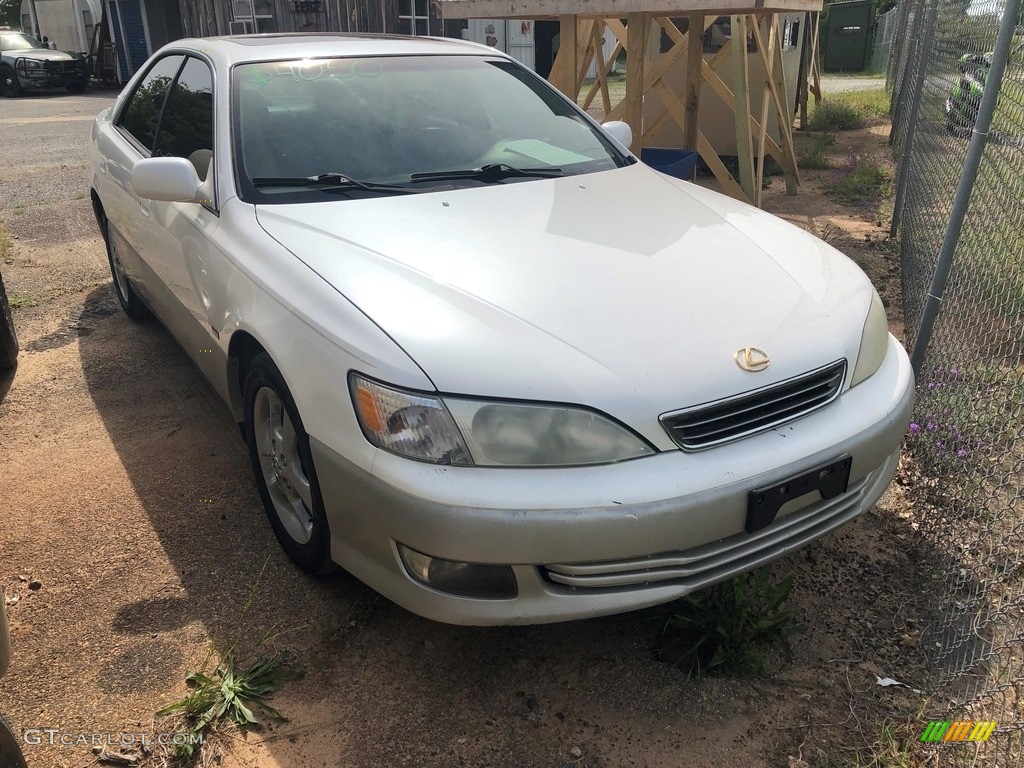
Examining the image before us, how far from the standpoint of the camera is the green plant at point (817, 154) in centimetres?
919

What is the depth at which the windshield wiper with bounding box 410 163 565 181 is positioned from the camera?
292 cm

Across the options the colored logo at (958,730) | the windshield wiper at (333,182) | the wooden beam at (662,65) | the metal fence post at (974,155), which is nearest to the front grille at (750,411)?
the colored logo at (958,730)

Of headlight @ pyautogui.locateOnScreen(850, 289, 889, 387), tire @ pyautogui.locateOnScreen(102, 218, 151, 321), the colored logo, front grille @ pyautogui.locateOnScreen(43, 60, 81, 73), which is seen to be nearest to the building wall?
front grille @ pyautogui.locateOnScreen(43, 60, 81, 73)

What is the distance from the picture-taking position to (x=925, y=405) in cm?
321

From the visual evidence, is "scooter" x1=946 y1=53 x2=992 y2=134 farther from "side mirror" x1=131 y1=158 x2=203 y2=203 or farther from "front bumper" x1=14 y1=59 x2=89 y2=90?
"front bumper" x1=14 y1=59 x2=89 y2=90

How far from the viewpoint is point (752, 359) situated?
6.61 ft

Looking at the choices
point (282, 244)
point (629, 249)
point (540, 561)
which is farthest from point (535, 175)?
point (540, 561)

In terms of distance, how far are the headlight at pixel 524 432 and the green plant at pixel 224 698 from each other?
910 mm

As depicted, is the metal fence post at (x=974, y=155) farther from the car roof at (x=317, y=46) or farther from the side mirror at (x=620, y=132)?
the car roof at (x=317, y=46)

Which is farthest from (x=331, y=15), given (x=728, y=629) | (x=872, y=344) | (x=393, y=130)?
(x=728, y=629)

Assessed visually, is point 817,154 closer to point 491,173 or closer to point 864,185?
point 864,185

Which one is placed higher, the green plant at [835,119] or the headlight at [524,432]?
the headlight at [524,432]

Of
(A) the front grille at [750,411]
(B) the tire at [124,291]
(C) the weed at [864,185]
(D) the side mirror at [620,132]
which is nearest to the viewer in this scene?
(A) the front grille at [750,411]

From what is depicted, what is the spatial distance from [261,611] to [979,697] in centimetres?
199
